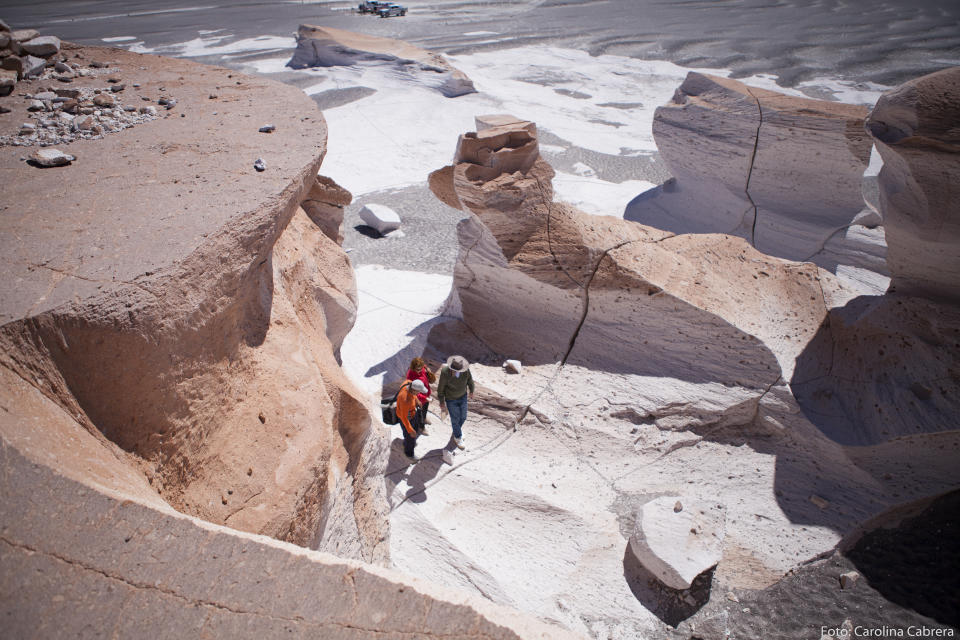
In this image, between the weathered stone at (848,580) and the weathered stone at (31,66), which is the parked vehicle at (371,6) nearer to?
the weathered stone at (31,66)

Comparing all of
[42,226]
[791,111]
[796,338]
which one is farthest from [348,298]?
[791,111]

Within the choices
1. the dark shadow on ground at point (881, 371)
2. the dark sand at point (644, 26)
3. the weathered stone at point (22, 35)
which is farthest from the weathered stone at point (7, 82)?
the dark sand at point (644, 26)

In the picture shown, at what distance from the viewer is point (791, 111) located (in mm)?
5625

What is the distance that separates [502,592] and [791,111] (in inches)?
203

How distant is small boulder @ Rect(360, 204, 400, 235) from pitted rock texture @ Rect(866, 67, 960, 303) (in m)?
4.34

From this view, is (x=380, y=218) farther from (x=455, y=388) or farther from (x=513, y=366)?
(x=455, y=388)

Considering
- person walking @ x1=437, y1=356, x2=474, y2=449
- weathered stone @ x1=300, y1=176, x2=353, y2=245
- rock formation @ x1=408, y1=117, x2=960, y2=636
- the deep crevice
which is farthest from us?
the deep crevice

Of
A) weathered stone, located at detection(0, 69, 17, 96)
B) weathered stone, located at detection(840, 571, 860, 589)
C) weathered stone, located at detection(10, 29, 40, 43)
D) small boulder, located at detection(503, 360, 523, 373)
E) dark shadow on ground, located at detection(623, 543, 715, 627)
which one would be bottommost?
dark shadow on ground, located at detection(623, 543, 715, 627)

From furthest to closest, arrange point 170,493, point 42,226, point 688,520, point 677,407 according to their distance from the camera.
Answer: point 677,407
point 688,520
point 42,226
point 170,493

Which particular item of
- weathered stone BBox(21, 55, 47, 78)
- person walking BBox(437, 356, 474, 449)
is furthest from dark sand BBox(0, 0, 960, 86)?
weathered stone BBox(21, 55, 47, 78)

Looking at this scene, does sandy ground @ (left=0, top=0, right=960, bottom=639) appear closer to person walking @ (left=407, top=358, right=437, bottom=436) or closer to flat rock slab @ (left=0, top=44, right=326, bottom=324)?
person walking @ (left=407, top=358, right=437, bottom=436)

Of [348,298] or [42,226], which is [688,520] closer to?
[348,298]

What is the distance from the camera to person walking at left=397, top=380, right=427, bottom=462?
3.36 metres

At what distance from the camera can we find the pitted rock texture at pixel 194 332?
65.9 inches
